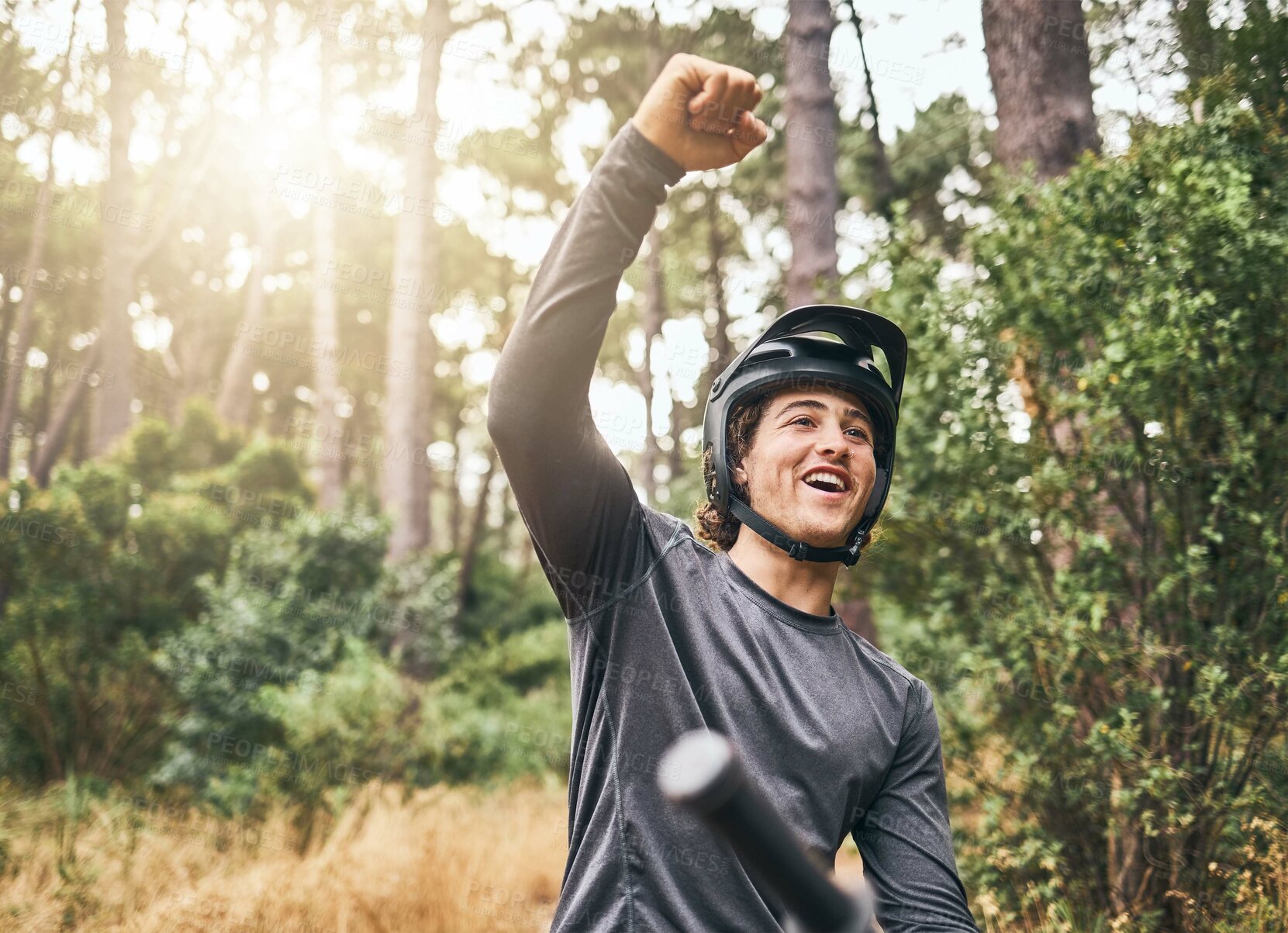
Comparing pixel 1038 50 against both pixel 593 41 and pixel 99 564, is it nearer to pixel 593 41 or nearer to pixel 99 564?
pixel 99 564

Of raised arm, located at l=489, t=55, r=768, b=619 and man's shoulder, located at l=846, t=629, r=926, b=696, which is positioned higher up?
raised arm, located at l=489, t=55, r=768, b=619

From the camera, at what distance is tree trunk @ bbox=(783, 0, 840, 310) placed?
28.7ft

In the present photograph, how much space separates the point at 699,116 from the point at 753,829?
42.6 inches

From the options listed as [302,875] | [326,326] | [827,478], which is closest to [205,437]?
[326,326]

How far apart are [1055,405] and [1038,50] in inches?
133

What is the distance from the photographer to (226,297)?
1081 inches

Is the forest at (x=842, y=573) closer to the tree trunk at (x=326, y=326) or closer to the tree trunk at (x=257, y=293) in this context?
the tree trunk at (x=326, y=326)

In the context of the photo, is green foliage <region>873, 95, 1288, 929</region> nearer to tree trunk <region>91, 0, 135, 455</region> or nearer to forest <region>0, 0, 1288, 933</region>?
forest <region>0, 0, 1288, 933</region>

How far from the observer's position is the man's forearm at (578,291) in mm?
1471

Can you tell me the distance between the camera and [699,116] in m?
1.44

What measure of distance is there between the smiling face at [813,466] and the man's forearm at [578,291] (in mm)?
959

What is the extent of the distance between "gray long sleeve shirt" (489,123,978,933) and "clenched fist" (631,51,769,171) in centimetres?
4

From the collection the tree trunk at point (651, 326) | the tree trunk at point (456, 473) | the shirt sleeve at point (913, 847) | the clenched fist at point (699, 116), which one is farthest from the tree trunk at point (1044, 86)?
the tree trunk at point (456, 473)

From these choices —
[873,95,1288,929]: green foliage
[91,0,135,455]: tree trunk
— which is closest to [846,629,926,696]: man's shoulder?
[873,95,1288,929]: green foliage
